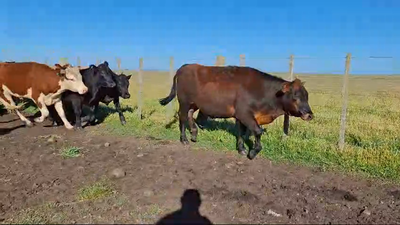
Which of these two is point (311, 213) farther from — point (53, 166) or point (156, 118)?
point (156, 118)

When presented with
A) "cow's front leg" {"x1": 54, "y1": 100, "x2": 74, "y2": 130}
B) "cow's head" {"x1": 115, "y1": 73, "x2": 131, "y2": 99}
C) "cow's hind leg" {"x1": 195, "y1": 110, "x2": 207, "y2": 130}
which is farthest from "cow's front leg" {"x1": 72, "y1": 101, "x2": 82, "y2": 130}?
"cow's hind leg" {"x1": 195, "y1": 110, "x2": 207, "y2": 130}

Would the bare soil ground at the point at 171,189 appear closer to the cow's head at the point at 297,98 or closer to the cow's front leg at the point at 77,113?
the cow's head at the point at 297,98

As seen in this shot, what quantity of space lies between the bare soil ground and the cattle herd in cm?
84

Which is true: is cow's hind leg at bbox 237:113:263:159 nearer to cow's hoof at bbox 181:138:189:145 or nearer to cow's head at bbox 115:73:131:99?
cow's hoof at bbox 181:138:189:145

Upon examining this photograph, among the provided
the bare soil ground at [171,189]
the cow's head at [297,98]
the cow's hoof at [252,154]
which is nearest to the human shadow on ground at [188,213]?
the bare soil ground at [171,189]

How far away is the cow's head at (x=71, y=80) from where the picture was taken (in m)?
9.39

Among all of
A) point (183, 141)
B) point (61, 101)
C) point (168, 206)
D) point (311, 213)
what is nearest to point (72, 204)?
point (168, 206)

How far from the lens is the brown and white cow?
9.45 m

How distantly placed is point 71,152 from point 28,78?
3.60 meters

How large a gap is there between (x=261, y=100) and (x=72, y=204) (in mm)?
3748

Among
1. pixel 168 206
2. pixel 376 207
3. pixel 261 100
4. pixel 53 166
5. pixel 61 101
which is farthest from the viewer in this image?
pixel 61 101

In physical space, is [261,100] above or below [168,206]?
above

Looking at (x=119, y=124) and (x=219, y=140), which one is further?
(x=119, y=124)

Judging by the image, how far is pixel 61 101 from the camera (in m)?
10.0
